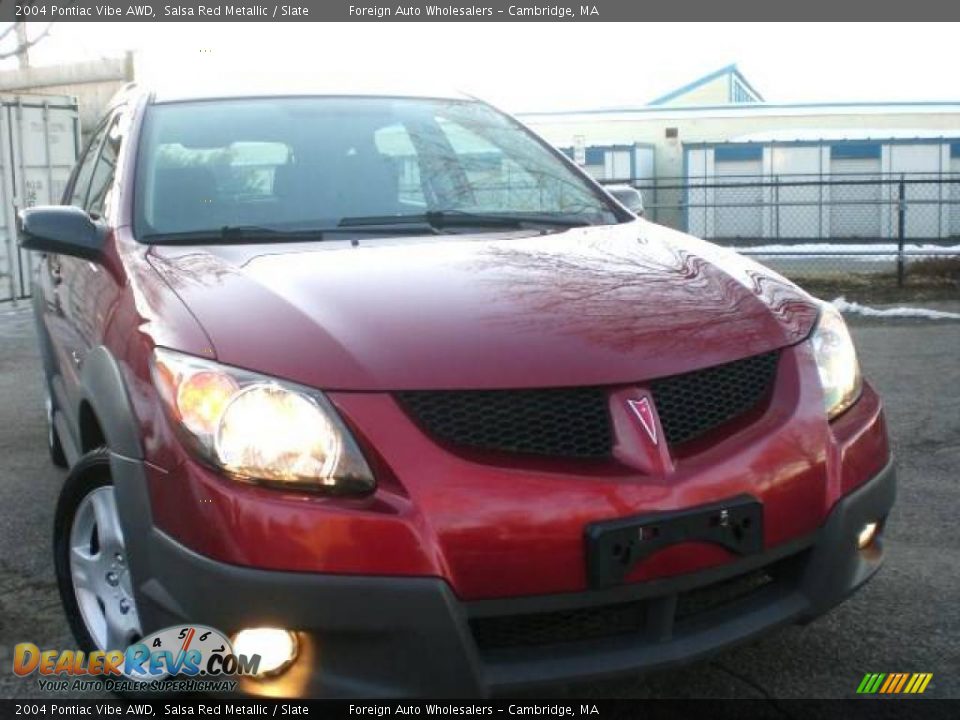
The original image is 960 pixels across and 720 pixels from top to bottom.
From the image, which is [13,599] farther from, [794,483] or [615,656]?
[794,483]

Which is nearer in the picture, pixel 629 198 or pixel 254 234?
pixel 254 234

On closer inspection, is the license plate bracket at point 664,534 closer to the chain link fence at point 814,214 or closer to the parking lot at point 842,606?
the parking lot at point 842,606

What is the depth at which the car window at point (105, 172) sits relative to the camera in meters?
3.83

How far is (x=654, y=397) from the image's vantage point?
2.52 m

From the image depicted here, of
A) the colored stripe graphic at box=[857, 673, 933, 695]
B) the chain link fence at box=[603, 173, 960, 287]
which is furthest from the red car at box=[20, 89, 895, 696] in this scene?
the chain link fence at box=[603, 173, 960, 287]

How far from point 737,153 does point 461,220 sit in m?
23.1

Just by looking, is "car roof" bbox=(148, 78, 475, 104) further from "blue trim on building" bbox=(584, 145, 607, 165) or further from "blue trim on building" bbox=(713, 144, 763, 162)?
"blue trim on building" bbox=(713, 144, 763, 162)

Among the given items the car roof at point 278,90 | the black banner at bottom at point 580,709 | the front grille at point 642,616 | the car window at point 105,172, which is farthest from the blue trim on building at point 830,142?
the front grille at point 642,616

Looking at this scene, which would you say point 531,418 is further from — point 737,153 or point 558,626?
point 737,153

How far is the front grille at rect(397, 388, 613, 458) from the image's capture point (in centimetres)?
239

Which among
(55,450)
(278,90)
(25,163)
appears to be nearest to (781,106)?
(25,163)

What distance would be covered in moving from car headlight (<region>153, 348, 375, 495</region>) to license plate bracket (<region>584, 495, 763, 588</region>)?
1.59 feet

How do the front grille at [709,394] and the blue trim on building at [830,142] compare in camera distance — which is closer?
the front grille at [709,394]

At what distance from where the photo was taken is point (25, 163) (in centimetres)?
1294
